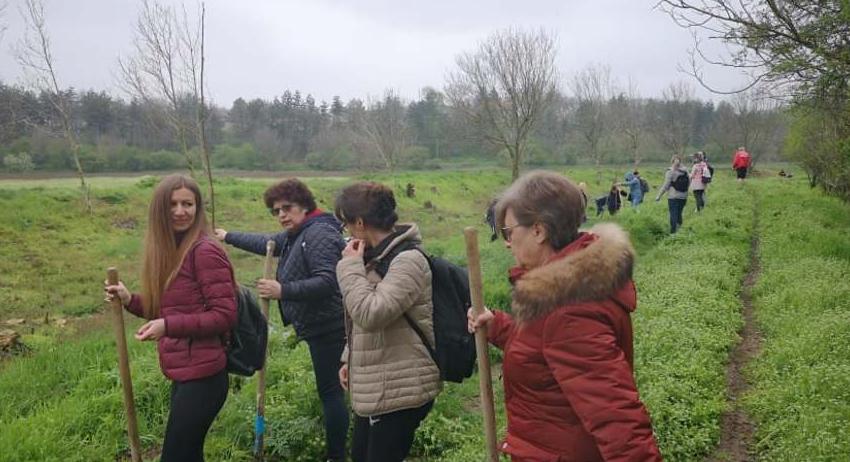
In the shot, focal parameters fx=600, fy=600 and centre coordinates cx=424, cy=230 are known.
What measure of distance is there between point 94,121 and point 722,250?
52.0 metres

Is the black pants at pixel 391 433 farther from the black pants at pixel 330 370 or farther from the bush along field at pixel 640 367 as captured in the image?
the bush along field at pixel 640 367

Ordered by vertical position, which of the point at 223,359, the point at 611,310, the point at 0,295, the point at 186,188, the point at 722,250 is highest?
the point at 186,188

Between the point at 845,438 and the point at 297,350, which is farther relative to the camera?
the point at 297,350

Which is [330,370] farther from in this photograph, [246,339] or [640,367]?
[640,367]

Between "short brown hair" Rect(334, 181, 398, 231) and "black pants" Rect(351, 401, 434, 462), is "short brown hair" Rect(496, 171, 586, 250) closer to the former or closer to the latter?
"short brown hair" Rect(334, 181, 398, 231)

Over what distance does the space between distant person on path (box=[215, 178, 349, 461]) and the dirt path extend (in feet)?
8.46

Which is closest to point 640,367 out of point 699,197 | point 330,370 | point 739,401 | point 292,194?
A: point 739,401

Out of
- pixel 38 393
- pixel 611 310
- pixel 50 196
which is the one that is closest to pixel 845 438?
pixel 611 310

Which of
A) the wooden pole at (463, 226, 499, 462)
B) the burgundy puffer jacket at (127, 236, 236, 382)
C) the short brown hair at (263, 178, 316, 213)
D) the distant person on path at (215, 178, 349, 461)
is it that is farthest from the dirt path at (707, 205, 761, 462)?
the burgundy puffer jacket at (127, 236, 236, 382)

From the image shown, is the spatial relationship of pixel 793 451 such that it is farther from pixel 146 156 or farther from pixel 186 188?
pixel 146 156

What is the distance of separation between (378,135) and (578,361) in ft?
132

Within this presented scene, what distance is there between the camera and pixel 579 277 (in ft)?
6.17

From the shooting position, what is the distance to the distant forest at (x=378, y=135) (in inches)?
1539

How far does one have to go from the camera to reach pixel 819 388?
455 cm
